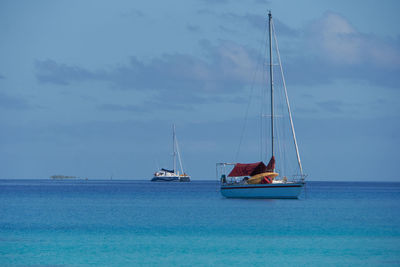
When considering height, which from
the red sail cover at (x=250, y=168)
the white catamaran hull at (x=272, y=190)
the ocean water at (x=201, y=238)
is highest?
the red sail cover at (x=250, y=168)

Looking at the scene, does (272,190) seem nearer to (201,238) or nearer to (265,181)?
(265,181)

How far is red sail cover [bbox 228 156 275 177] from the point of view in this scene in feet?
244

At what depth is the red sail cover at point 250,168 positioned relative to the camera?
7425cm

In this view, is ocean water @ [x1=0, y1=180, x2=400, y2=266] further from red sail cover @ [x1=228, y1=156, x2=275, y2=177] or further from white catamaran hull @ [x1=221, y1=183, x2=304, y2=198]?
red sail cover @ [x1=228, y1=156, x2=275, y2=177]

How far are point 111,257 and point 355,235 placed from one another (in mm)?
18239

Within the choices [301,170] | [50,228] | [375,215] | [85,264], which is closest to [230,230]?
[50,228]

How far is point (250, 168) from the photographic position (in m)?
76.5

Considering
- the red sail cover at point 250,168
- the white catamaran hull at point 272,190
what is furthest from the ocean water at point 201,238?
the red sail cover at point 250,168

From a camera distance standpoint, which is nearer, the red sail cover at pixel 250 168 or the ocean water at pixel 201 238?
the ocean water at pixel 201 238

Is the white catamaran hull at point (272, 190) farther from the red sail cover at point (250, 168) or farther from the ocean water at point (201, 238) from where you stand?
the ocean water at point (201, 238)

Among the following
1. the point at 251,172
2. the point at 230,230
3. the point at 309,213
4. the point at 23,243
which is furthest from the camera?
the point at 251,172

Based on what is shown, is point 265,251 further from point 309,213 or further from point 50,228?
point 309,213

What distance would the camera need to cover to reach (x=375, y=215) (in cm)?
6331

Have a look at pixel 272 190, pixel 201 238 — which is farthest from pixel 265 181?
pixel 201 238
